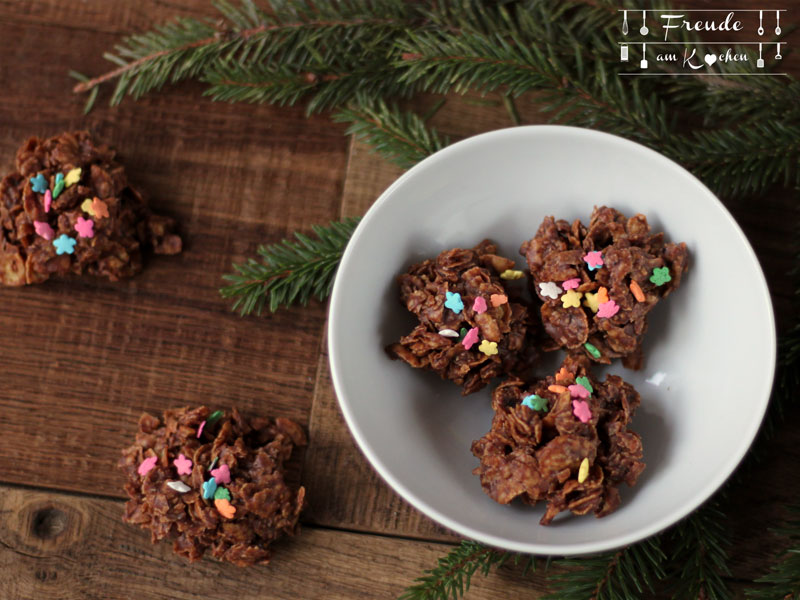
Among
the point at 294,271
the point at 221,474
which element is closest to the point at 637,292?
the point at 294,271

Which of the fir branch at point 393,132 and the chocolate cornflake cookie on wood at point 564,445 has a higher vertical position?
the fir branch at point 393,132

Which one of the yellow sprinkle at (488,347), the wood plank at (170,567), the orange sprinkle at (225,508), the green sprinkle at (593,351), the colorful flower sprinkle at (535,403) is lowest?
the wood plank at (170,567)

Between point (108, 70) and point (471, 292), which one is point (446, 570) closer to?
point (471, 292)

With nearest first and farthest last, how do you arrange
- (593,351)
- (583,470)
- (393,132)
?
(583,470) < (593,351) < (393,132)

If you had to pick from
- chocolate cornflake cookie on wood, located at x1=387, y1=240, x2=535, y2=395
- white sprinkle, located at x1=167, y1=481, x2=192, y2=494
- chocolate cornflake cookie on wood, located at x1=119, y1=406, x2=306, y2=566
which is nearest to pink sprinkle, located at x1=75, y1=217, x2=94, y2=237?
chocolate cornflake cookie on wood, located at x1=119, y1=406, x2=306, y2=566

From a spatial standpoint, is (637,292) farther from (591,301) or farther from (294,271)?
(294,271)

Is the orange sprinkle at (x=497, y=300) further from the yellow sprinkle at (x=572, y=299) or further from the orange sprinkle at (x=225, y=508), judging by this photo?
the orange sprinkle at (x=225, y=508)

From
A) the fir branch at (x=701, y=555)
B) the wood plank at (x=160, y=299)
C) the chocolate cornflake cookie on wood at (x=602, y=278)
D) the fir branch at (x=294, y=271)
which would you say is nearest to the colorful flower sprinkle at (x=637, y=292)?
the chocolate cornflake cookie on wood at (x=602, y=278)
